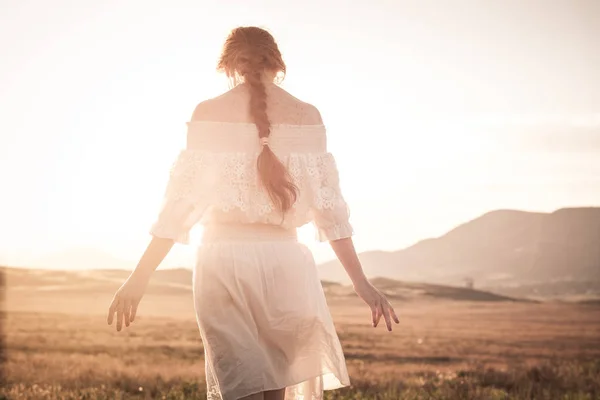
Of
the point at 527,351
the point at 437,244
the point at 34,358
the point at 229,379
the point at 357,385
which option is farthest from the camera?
the point at 437,244

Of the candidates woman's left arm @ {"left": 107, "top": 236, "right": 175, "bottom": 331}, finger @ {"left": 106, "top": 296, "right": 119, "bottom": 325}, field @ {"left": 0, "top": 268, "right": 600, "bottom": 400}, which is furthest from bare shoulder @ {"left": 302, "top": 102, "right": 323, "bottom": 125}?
field @ {"left": 0, "top": 268, "right": 600, "bottom": 400}

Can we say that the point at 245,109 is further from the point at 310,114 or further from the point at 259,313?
the point at 259,313

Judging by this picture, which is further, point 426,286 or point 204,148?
point 426,286

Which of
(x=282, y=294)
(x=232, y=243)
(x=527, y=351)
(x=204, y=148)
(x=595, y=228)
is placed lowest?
(x=527, y=351)

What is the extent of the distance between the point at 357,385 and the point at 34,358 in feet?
21.7

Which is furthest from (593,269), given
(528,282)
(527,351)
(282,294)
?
(282,294)

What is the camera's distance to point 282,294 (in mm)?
2967

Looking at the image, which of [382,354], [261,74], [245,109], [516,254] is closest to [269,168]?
[245,109]

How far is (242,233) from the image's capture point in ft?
9.70

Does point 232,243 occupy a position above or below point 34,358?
above

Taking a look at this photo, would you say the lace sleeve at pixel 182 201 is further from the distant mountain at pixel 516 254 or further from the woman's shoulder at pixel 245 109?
the distant mountain at pixel 516 254

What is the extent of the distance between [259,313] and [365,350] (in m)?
9.33

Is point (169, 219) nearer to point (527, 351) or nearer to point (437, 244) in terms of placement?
point (527, 351)

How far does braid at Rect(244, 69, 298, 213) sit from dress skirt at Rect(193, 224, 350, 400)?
0.44ft
